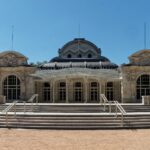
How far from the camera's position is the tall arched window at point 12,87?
3441 centimetres

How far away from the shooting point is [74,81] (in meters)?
35.4

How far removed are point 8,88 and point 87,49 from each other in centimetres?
1626

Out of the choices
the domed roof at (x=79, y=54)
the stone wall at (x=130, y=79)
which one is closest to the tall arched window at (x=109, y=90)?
the stone wall at (x=130, y=79)

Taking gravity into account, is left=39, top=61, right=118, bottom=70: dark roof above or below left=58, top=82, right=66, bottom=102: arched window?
above

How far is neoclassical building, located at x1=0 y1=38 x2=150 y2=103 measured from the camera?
107 feet

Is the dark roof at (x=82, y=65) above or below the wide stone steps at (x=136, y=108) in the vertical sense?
above

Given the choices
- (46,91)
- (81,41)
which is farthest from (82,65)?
(81,41)

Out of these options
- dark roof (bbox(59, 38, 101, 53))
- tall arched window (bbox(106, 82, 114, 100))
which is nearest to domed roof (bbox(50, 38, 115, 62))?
dark roof (bbox(59, 38, 101, 53))

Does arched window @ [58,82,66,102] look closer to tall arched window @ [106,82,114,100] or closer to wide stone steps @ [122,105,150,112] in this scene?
tall arched window @ [106,82,114,100]

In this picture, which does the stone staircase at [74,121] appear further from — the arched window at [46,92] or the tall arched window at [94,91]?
the arched window at [46,92]

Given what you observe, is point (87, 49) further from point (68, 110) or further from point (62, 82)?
point (68, 110)
